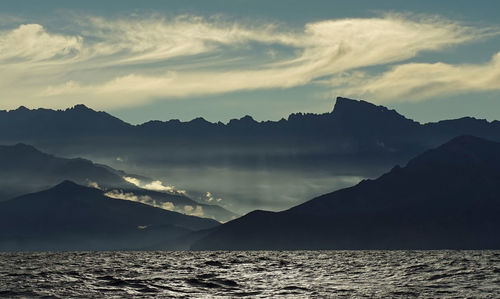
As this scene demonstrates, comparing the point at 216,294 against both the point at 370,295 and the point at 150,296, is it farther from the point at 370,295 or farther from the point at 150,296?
the point at 370,295

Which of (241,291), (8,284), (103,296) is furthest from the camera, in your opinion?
(8,284)

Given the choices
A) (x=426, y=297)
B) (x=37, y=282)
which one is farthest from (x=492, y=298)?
(x=37, y=282)

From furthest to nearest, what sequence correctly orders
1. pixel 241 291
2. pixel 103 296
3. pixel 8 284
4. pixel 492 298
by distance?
pixel 8 284, pixel 241 291, pixel 103 296, pixel 492 298

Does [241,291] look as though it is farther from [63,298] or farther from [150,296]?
[63,298]

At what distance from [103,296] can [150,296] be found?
5.37 m

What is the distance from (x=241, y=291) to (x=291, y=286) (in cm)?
998

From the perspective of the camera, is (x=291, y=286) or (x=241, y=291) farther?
(x=291, y=286)

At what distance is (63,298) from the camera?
237 ft

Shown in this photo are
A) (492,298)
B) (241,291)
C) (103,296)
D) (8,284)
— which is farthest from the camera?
(8,284)

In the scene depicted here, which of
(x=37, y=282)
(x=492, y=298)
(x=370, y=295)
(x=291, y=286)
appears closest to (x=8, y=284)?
(x=37, y=282)

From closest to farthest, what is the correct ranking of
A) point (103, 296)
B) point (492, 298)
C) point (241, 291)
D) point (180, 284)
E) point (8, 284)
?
1. point (492, 298)
2. point (103, 296)
3. point (241, 291)
4. point (8, 284)
5. point (180, 284)

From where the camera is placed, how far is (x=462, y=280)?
9662 centimetres

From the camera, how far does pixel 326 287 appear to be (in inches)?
3467

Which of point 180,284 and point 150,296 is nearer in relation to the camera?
point 150,296
